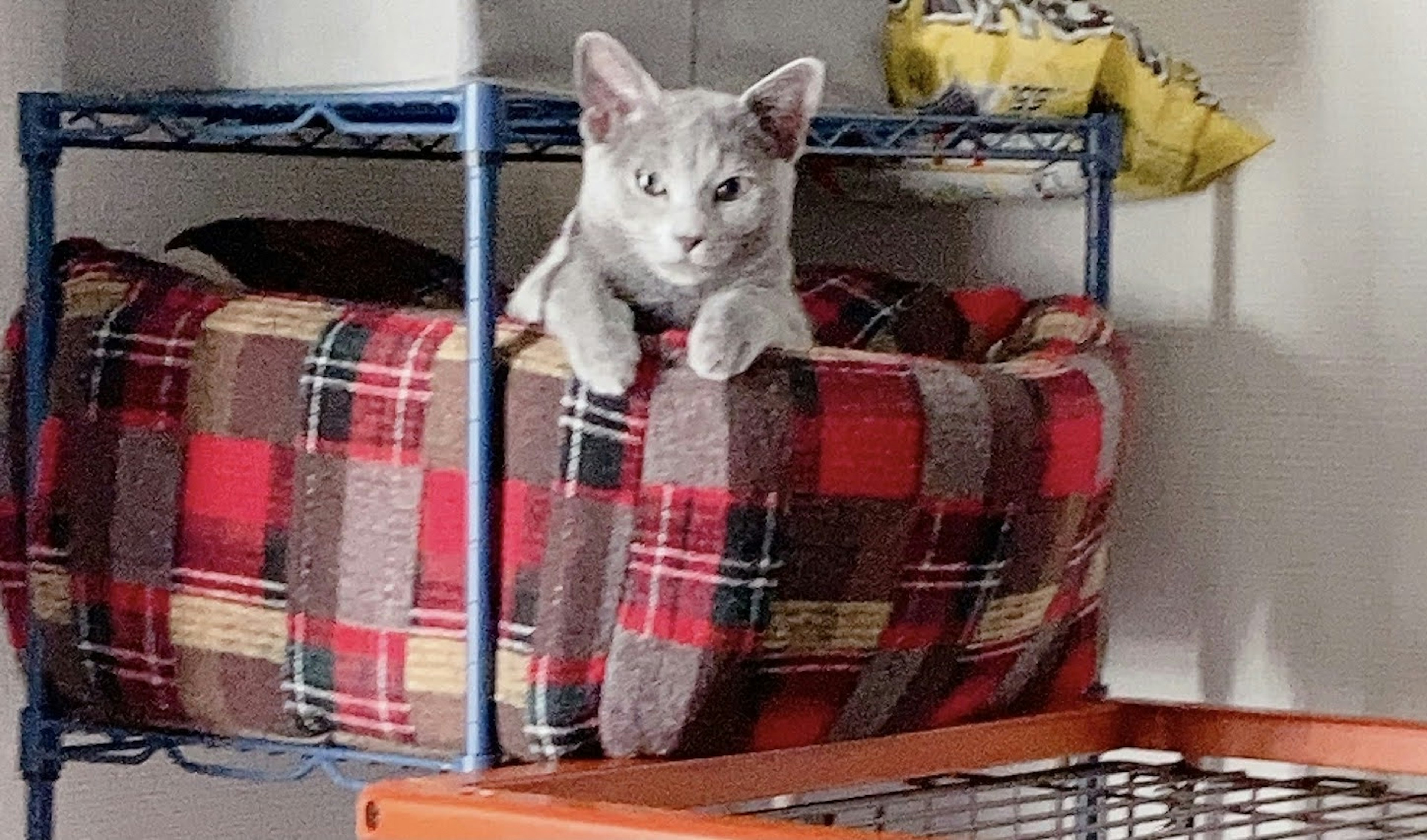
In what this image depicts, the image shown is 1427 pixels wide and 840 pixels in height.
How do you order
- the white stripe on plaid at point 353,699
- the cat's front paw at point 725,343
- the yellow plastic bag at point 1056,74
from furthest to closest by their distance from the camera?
the yellow plastic bag at point 1056,74, the white stripe on plaid at point 353,699, the cat's front paw at point 725,343

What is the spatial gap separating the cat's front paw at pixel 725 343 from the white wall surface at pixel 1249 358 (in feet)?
1.17

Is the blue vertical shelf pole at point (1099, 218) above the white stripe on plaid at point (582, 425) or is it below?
above

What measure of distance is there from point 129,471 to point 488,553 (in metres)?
0.28

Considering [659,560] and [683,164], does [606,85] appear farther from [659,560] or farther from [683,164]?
[659,560]

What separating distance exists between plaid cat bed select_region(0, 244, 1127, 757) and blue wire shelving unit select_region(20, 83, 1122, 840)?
0.02 m

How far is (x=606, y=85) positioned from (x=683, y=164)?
0.07 m

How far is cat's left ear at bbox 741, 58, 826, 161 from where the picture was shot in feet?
4.08

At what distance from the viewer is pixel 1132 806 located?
1.33 metres

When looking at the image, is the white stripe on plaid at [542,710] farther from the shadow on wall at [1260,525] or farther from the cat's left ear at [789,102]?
the shadow on wall at [1260,525]

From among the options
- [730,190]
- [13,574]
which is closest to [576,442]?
[730,190]

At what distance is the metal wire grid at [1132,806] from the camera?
1250mm

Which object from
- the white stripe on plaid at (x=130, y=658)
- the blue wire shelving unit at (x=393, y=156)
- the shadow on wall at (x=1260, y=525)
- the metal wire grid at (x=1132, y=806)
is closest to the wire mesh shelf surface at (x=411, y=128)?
the blue wire shelving unit at (x=393, y=156)

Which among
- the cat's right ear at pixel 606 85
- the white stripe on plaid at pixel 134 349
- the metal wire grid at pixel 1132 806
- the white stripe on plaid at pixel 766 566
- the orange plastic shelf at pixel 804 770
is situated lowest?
the metal wire grid at pixel 1132 806

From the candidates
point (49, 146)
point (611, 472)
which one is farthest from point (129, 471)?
point (611, 472)
